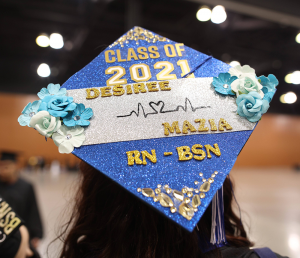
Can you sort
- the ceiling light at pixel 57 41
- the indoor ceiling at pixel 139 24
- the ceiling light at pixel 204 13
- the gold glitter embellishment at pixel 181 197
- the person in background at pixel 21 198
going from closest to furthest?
the gold glitter embellishment at pixel 181 197 → the ceiling light at pixel 57 41 → the person in background at pixel 21 198 → the indoor ceiling at pixel 139 24 → the ceiling light at pixel 204 13

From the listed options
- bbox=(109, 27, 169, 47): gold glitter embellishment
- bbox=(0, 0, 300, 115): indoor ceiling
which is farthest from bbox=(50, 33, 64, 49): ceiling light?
bbox=(109, 27, 169, 47): gold glitter embellishment

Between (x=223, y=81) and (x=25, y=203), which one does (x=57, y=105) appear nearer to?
(x=223, y=81)

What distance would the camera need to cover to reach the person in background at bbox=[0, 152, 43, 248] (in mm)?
1966

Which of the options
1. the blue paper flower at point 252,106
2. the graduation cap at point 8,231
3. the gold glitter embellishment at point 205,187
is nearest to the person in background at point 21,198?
the graduation cap at point 8,231

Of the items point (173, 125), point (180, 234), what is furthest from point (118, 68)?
point (180, 234)

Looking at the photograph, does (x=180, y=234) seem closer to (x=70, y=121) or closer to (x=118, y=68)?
(x=70, y=121)

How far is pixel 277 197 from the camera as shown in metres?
4.44

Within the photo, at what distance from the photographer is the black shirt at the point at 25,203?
1966mm

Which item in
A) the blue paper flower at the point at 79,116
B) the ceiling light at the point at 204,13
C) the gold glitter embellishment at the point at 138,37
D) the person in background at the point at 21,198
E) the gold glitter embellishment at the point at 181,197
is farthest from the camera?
the ceiling light at the point at 204,13

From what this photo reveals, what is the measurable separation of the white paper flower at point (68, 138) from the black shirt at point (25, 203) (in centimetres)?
174

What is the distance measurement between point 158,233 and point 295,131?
391 inches

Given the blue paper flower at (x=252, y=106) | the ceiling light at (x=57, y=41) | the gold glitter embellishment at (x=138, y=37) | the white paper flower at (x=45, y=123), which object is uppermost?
the ceiling light at (x=57, y=41)

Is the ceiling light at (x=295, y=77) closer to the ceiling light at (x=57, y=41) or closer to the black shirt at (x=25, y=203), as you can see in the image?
the ceiling light at (x=57, y=41)

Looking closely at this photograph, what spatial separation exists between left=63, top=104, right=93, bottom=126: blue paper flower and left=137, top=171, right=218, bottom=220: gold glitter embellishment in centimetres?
24
